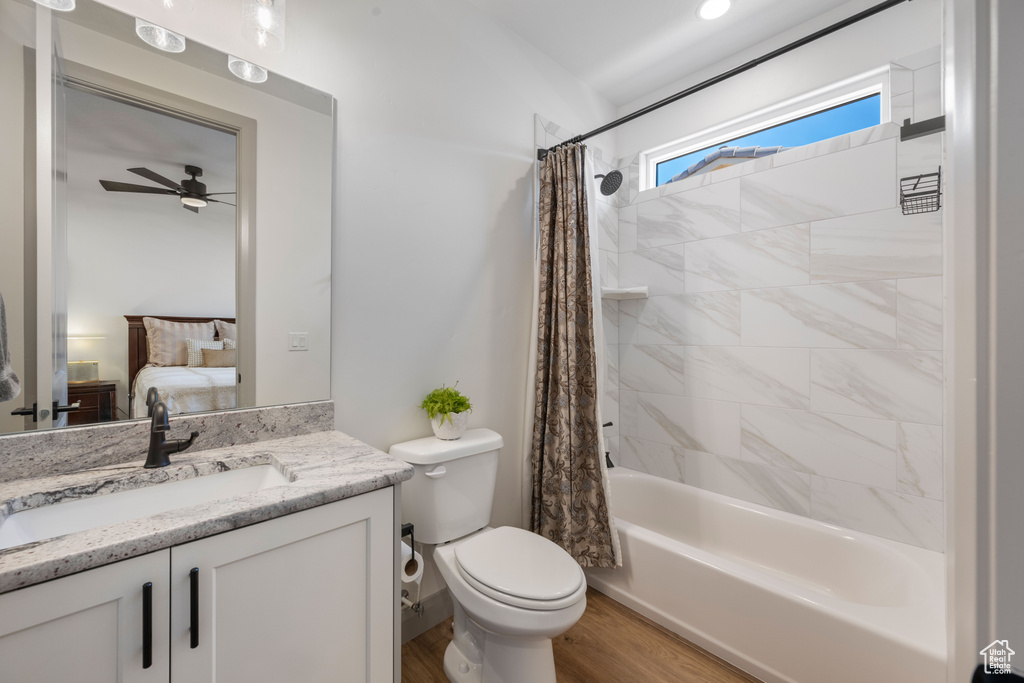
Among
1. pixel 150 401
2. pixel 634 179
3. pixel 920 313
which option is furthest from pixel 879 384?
pixel 150 401

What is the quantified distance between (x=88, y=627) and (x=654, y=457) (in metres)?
2.32

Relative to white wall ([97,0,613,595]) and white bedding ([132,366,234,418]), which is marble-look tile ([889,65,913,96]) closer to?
white wall ([97,0,613,595])

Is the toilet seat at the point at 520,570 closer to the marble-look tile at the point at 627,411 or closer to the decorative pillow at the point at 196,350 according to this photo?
the decorative pillow at the point at 196,350

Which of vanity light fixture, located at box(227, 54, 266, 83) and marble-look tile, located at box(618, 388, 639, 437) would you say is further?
marble-look tile, located at box(618, 388, 639, 437)

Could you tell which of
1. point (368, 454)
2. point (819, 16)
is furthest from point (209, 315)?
point (819, 16)

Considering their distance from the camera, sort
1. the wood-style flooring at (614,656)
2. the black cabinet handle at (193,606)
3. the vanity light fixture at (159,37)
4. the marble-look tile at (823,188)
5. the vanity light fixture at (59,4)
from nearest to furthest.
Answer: the black cabinet handle at (193,606)
the vanity light fixture at (59,4)
the vanity light fixture at (159,37)
the wood-style flooring at (614,656)
the marble-look tile at (823,188)

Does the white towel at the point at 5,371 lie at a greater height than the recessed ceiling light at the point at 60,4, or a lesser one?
lesser

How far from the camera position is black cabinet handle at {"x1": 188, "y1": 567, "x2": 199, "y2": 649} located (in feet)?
2.54

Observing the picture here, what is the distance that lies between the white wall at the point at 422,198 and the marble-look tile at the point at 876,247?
1314 mm

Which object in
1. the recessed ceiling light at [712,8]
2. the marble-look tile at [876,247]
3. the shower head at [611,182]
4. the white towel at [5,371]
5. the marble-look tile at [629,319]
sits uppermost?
the recessed ceiling light at [712,8]

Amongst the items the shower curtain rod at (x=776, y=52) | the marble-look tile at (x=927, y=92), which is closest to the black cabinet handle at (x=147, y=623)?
the shower curtain rod at (x=776, y=52)

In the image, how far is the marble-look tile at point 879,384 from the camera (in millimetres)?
1631

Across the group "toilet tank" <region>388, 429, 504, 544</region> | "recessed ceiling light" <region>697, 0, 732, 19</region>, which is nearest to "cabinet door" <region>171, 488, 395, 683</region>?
"toilet tank" <region>388, 429, 504, 544</region>

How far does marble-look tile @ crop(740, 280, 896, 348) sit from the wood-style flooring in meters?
1.36
